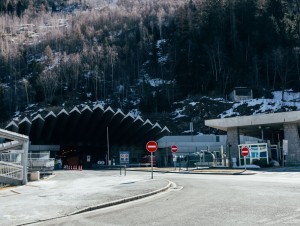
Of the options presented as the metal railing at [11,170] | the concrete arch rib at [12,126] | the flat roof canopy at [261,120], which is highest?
the concrete arch rib at [12,126]

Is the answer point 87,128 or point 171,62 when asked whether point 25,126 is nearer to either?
point 87,128

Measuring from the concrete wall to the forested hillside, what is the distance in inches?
2070

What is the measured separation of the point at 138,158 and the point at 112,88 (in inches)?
1763

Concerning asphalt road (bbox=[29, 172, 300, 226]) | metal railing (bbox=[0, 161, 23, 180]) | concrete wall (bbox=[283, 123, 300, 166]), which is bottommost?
asphalt road (bbox=[29, 172, 300, 226])

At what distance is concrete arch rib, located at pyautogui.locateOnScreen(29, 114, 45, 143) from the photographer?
55.2m

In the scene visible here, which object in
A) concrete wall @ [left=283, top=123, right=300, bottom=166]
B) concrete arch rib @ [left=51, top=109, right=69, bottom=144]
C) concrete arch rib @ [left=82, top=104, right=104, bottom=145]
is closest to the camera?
concrete wall @ [left=283, top=123, right=300, bottom=166]

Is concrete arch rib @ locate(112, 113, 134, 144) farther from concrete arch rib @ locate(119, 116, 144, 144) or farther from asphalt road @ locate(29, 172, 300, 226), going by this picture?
asphalt road @ locate(29, 172, 300, 226)

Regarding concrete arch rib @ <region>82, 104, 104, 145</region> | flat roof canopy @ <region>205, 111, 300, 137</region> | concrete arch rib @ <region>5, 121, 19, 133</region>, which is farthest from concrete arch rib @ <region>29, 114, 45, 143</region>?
flat roof canopy @ <region>205, 111, 300, 137</region>

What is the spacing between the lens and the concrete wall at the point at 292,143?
3678 cm

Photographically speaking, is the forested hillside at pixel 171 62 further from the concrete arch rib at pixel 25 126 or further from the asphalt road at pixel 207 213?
the asphalt road at pixel 207 213

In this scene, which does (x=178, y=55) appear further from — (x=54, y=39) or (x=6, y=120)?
(x=54, y=39)

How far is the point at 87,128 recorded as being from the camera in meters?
61.2

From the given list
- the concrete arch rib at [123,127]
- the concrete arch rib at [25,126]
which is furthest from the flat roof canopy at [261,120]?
the concrete arch rib at [25,126]

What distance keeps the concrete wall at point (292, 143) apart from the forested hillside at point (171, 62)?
52568 mm
